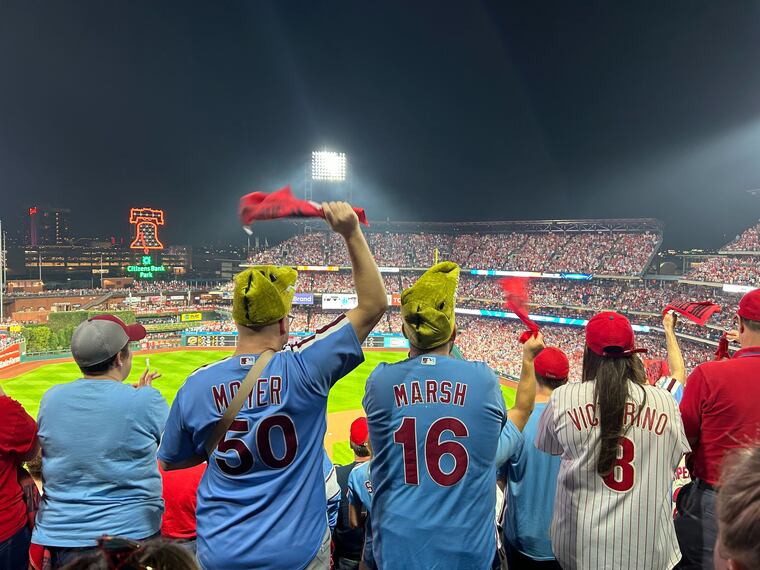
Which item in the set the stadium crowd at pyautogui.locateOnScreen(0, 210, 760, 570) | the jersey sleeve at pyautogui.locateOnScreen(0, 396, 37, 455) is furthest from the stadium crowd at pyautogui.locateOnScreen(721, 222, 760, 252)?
the jersey sleeve at pyautogui.locateOnScreen(0, 396, 37, 455)

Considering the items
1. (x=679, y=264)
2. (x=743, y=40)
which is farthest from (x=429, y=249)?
(x=743, y=40)

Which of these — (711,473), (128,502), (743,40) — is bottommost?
(128,502)

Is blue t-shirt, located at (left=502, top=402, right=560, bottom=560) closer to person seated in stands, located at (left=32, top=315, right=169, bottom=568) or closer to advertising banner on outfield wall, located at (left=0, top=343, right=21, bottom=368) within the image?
person seated in stands, located at (left=32, top=315, right=169, bottom=568)

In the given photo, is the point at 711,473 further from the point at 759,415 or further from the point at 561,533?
the point at 561,533

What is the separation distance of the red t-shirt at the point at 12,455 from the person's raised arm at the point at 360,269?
2.34m

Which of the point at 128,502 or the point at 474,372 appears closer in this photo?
the point at 474,372

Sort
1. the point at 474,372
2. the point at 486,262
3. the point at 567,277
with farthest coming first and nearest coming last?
1. the point at 486,262
2. the point at 567,277
3. the point at 474,372

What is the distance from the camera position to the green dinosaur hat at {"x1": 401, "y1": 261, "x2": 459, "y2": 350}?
100 inches

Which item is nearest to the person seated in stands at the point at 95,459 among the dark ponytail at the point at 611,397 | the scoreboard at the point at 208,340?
the dark ponytail at the point at 611,397

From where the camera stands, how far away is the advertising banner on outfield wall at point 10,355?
30.8 meters

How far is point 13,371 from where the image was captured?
3030 centimetres

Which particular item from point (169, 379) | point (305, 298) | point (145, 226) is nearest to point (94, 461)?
point (169, 379)

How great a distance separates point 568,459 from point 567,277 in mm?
41314

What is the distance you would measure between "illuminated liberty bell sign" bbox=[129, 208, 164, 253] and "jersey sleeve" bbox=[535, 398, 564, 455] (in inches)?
2225
